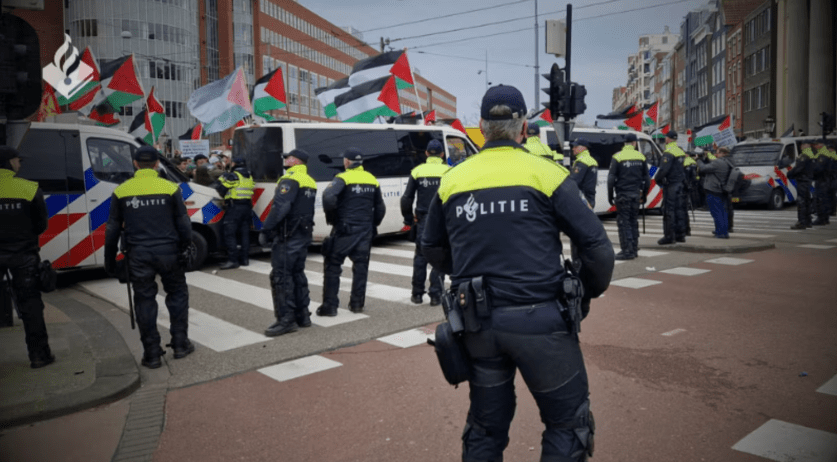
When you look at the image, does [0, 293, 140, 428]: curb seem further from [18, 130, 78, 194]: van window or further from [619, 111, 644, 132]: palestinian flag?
[619, 111, 644, 132]: palestinian flag

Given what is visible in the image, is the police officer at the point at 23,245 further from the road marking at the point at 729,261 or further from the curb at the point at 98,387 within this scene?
the road marking at the point at 729,261

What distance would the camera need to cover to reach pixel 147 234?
576 cm

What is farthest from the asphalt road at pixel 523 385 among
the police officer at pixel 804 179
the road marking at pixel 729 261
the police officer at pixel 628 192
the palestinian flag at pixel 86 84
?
the palestinian flag at pixel 86 84

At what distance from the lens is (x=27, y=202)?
218 inches

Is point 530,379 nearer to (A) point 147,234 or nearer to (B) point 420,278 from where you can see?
(A) point 147,234

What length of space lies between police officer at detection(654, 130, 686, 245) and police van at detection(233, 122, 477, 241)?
13.1ft

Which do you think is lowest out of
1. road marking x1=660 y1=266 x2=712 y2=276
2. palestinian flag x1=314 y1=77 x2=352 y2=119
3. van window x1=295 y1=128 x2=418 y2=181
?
road marking x1=660 y1=266 x2=712 y2=276

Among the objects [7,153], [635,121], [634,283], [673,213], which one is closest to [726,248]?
[673,213]

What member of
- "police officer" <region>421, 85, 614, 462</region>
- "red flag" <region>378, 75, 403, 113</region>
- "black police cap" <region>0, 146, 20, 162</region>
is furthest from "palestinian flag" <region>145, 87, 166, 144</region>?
"police officer" <region>421, 85, 614, 462</region>

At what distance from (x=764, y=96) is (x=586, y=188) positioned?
155ft

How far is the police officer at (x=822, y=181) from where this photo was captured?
1543cm

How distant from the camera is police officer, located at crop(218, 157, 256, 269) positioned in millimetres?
11141

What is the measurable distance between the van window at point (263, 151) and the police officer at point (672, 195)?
6.84 metres

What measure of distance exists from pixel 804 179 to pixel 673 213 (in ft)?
16.6
